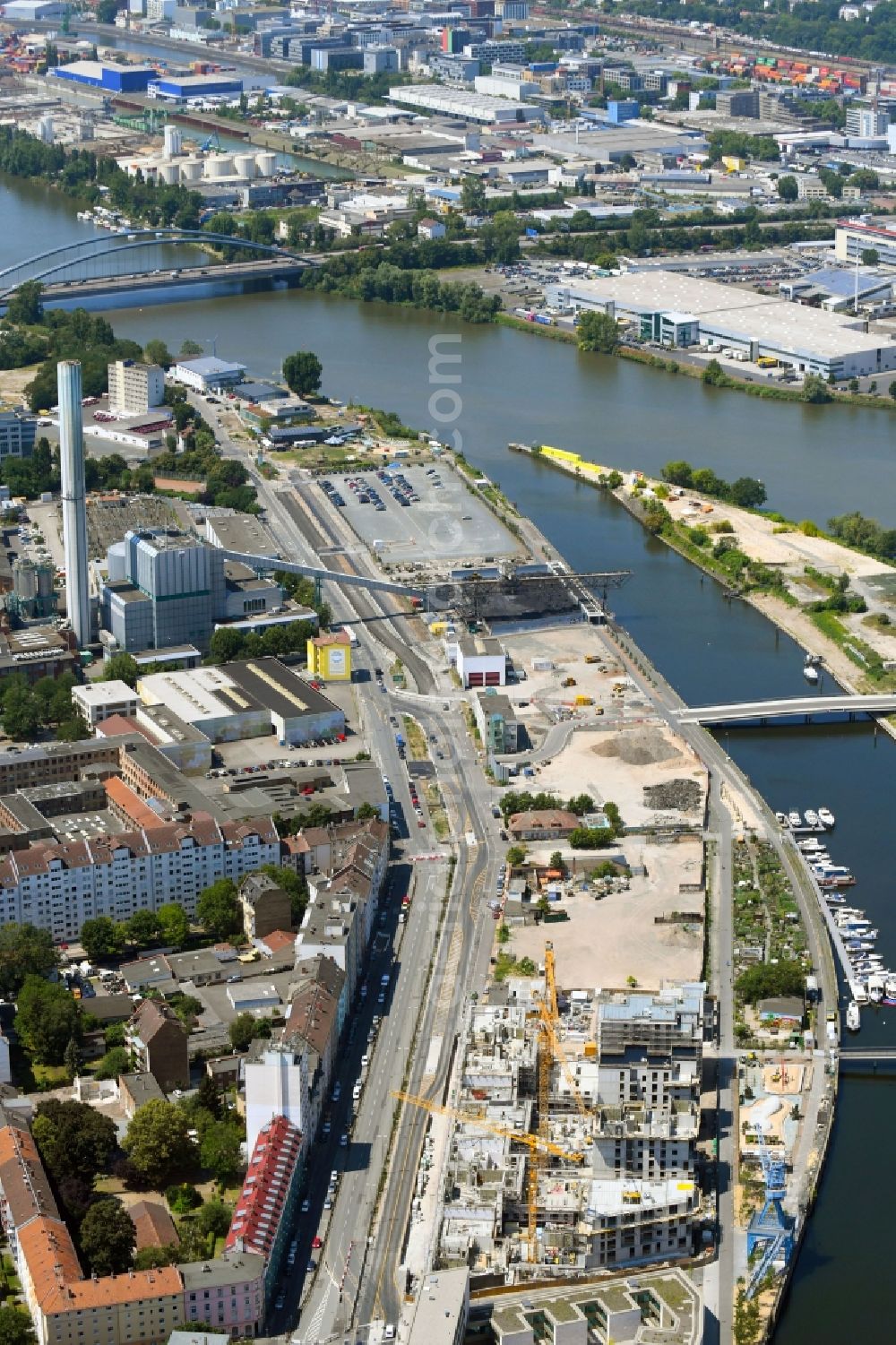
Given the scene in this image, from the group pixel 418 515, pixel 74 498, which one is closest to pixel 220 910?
pixel 74 498

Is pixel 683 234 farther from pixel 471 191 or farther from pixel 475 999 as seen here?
pixel 475 999

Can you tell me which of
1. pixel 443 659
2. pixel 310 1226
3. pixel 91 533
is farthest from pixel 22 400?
pixel 310 1226

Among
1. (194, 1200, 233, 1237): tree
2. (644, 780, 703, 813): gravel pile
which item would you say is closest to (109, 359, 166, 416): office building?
(644, 780, 703, 813): gravel pile

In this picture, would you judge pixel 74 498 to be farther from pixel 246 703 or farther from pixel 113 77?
pixel 113 77

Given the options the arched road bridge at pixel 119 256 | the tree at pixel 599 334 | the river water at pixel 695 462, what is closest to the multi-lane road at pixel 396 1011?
the river water at pixel 695 462

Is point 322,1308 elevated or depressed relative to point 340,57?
depressed

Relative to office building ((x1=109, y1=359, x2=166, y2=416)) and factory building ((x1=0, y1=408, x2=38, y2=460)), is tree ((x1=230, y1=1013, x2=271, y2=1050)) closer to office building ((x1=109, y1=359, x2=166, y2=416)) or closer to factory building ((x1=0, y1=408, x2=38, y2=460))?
factory building ((x1=0, y1=408, x2=38, y2=460))

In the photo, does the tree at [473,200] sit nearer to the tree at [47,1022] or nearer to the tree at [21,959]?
the tree at [21,959]
